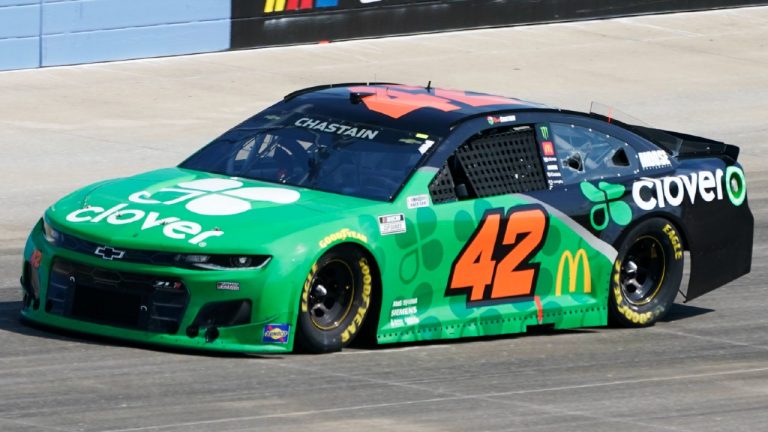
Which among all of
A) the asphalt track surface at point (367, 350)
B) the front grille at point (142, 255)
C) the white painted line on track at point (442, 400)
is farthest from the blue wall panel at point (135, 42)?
the white painted line on track at point (442, 400)

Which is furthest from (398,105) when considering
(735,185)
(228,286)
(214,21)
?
(214,21)

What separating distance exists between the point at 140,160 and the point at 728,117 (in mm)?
7007

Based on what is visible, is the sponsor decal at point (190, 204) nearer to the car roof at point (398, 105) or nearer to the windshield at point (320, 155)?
the windshield at point (320, 155)

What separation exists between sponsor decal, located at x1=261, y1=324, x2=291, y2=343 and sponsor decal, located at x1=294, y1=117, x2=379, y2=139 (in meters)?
1.56

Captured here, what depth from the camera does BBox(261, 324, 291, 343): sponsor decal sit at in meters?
8.85

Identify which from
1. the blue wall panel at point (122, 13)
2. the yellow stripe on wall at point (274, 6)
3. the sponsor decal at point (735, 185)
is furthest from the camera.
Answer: the yellow stripe on wall at point (274, 6)

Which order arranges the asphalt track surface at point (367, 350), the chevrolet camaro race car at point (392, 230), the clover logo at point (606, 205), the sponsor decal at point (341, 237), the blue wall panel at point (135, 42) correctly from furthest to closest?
the blue wall panel at point (135, 42)
the clover logo at point (606, 205)
the sponsor decal at point (341, 237)
the chevrolet camaro race car at point (392, 230)
the asphalt track surface at point (367, 350)

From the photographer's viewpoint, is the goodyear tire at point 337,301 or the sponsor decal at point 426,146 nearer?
the goodyear tire at point 337,301

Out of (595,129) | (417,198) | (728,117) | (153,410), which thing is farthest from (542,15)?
(153,410)

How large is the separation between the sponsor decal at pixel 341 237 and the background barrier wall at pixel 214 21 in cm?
1028

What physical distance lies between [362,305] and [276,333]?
595 mm

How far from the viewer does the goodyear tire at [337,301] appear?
9070 mm

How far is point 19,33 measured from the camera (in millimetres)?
18625

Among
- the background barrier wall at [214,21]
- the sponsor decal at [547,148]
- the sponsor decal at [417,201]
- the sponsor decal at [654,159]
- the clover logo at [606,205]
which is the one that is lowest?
the background barrier wall at [214,21]
